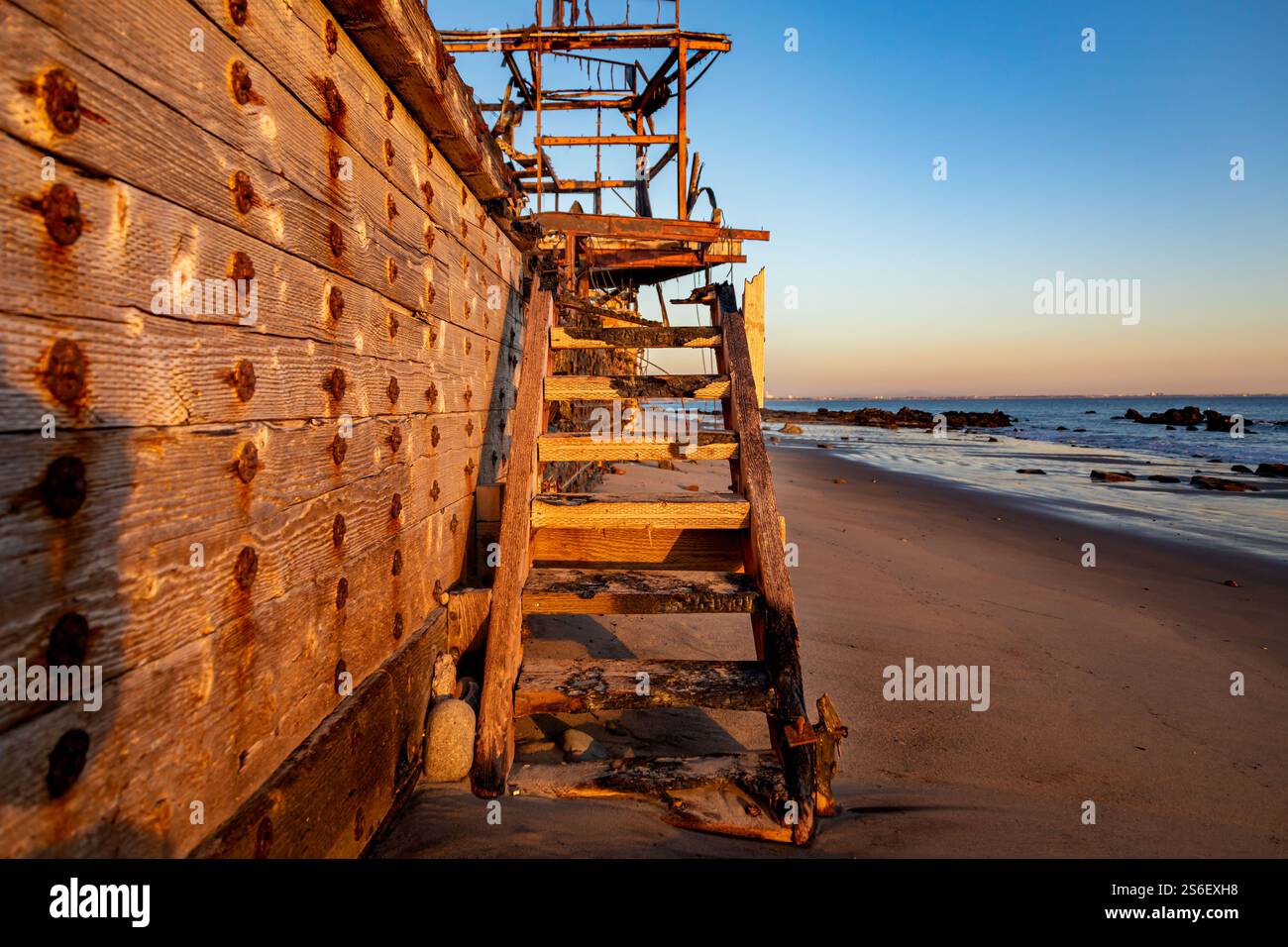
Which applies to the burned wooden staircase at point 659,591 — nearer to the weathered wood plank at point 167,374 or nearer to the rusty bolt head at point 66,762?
the weathered wood plank at point 167,374

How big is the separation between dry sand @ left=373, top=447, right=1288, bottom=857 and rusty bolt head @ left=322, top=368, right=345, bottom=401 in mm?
1595

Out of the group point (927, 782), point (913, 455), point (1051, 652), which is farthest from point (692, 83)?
point (913, 455)

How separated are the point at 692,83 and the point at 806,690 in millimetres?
10291

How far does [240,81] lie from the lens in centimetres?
166

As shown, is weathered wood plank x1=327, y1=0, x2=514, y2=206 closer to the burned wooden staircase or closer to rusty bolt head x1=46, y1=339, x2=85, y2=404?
the burned wooden staircase

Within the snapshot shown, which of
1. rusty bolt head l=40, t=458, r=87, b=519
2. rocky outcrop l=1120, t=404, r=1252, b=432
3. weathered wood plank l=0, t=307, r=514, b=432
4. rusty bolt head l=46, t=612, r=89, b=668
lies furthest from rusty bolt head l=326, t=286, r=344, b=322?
rocky outcrop l=1120, t=404, r=1252, b=432

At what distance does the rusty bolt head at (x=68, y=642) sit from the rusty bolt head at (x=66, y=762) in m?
0.13

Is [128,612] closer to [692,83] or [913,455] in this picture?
[692,83]

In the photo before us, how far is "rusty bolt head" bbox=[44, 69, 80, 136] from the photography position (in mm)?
1093

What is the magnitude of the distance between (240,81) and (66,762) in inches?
63.5

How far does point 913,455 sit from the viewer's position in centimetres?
2394

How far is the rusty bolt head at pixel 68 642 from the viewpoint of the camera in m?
1.12
